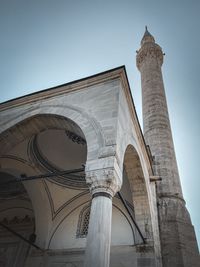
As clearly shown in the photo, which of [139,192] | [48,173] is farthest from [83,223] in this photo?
[139,192]

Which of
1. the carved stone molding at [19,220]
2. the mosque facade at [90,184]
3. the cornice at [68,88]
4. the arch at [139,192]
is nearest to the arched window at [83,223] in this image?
the mosque facade at [90,184]

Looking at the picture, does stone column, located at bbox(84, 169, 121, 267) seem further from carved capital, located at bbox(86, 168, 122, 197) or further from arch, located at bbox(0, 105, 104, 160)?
arch, located at bbox(0, 105, 104, 160)

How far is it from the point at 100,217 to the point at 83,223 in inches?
187

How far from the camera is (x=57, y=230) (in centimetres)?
751

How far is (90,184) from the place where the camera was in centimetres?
354

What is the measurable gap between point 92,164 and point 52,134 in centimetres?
378

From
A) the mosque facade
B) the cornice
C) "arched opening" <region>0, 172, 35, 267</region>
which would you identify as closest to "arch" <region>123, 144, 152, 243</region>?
the mosque facade

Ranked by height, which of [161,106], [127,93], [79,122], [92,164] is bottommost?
[92,164]

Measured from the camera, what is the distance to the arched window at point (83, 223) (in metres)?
7.28

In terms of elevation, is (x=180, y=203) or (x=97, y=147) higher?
(x=180, y=203)

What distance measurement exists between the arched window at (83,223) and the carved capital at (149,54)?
1025 centimetres

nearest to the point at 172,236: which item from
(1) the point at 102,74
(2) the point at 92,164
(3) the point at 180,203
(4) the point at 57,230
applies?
(3) the point at 180,203

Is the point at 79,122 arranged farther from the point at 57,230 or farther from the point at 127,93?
the point at 57,230

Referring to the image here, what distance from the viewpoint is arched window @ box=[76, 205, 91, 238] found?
728 centimetres
